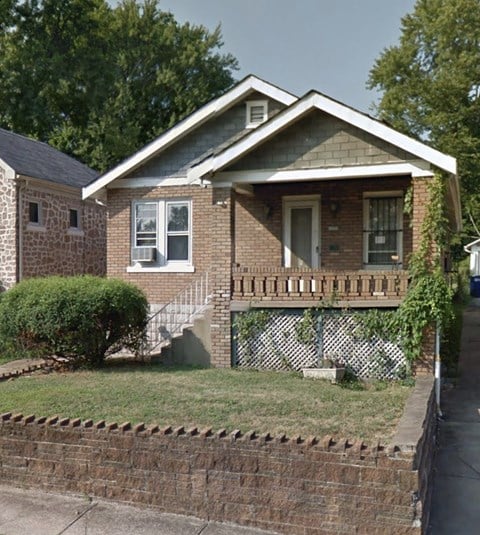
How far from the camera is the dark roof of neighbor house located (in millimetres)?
15912

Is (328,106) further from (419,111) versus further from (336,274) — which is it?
(419,111)

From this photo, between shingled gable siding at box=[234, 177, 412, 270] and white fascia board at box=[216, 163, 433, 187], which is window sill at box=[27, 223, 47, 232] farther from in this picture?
white fascia board at box=[216, 163, 433, 187]

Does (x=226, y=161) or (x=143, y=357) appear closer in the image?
(x=226, y=161)

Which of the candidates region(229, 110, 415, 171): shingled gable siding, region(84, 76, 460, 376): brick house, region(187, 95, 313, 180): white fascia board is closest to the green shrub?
region(84, 76, 460, 376): brick house

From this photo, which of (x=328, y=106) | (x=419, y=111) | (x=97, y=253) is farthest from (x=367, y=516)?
(x=419, y=111)

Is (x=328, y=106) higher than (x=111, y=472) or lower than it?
higher

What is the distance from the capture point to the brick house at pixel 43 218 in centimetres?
1530

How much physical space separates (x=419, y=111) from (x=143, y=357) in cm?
2574

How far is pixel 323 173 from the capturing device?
10086 mm

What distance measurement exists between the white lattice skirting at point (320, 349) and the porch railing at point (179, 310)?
270cm

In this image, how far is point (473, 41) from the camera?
3125cm

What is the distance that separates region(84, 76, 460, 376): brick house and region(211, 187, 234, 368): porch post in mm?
19

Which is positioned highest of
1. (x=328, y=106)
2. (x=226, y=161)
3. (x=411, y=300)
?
(x=328, y=106)

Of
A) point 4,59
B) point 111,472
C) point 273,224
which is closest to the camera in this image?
point 111,472
